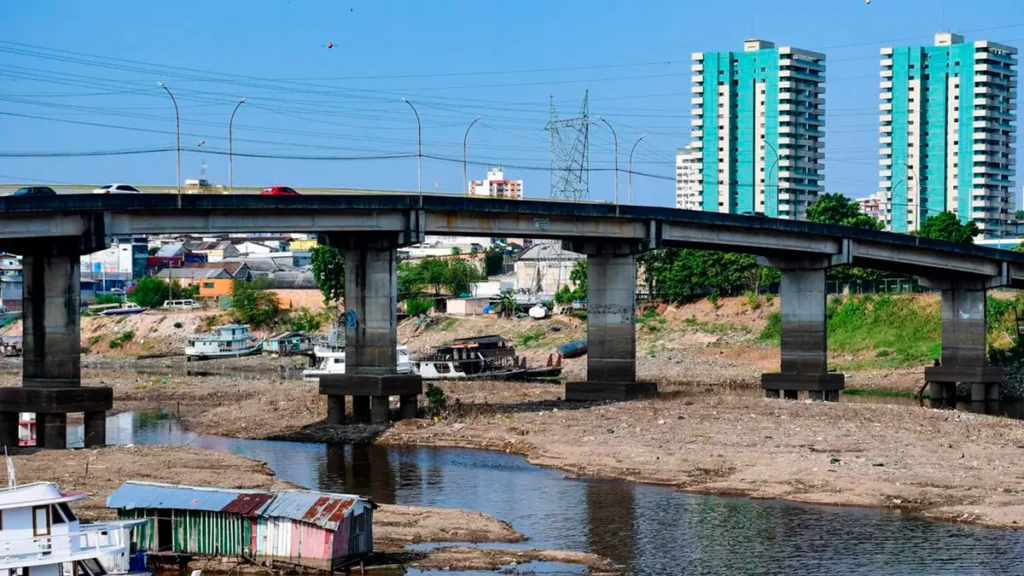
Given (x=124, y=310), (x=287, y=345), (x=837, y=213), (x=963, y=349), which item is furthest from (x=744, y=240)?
(x=124, y=310)

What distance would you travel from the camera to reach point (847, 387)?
9981 centimetres

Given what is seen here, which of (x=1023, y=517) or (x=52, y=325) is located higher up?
(x=52, y=325)

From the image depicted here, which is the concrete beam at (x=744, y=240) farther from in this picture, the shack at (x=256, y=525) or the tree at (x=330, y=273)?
the tree at (x=330, y=273)

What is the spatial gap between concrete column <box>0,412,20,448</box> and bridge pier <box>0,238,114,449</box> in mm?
501

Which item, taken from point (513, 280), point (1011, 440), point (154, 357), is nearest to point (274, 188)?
point (1011, 440)

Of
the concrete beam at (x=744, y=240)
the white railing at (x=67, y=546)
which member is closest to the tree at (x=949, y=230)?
the concrete beam at (x=744, y=240)

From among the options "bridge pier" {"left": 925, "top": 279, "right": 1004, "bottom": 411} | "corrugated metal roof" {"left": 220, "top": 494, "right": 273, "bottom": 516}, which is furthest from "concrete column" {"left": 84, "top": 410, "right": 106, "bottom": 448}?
"bridge pier" {"left": 925, "top": 279, "right": 1004, "bottom": 411}

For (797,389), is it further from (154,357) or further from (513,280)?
(513,280)

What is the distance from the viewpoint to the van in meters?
172

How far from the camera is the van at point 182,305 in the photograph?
6771 inches

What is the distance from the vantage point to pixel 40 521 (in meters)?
32.6

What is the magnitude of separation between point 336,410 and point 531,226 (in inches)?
539

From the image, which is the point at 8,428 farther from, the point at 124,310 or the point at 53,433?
the point at 124,310

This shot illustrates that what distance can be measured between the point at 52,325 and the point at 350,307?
15.1m
